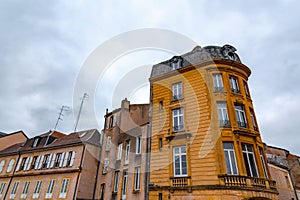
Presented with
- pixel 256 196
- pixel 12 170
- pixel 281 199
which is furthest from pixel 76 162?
pixel 281 199

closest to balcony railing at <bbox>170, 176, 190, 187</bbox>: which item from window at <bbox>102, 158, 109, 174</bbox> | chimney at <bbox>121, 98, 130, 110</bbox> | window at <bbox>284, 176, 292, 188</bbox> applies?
window at <bbox>102, 158, 109, 174</bbox>

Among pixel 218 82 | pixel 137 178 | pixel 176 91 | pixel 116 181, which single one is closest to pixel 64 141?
pixel 116 181

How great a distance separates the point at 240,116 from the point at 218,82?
3.40 meters

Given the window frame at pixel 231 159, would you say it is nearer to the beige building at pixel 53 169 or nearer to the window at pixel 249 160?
the window at pixel 249 160

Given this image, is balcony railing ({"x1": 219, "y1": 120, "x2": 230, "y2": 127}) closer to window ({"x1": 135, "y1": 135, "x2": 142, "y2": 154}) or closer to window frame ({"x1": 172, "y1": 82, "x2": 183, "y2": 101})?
window frame ({"x1": 172, "y1": 82, "x2": 183, "y2": 101})

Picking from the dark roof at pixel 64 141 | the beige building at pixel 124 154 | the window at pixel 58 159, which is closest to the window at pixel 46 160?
the dark roof at pixel 64 141

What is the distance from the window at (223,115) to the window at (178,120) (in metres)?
3.10

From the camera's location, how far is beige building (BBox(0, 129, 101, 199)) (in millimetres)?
22766

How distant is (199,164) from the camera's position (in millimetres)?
14039

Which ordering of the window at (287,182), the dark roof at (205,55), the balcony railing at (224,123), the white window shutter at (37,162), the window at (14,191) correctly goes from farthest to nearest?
the white window shutter at (37,162), the window at (14,191), the window at (287,182), the dark roof at (205,55), the balcony railing at (224,123)

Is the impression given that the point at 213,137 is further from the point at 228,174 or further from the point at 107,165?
the point at 107,165

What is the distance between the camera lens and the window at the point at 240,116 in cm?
1536

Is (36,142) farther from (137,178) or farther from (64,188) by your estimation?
(137,178)

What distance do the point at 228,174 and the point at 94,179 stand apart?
54.7 ft
